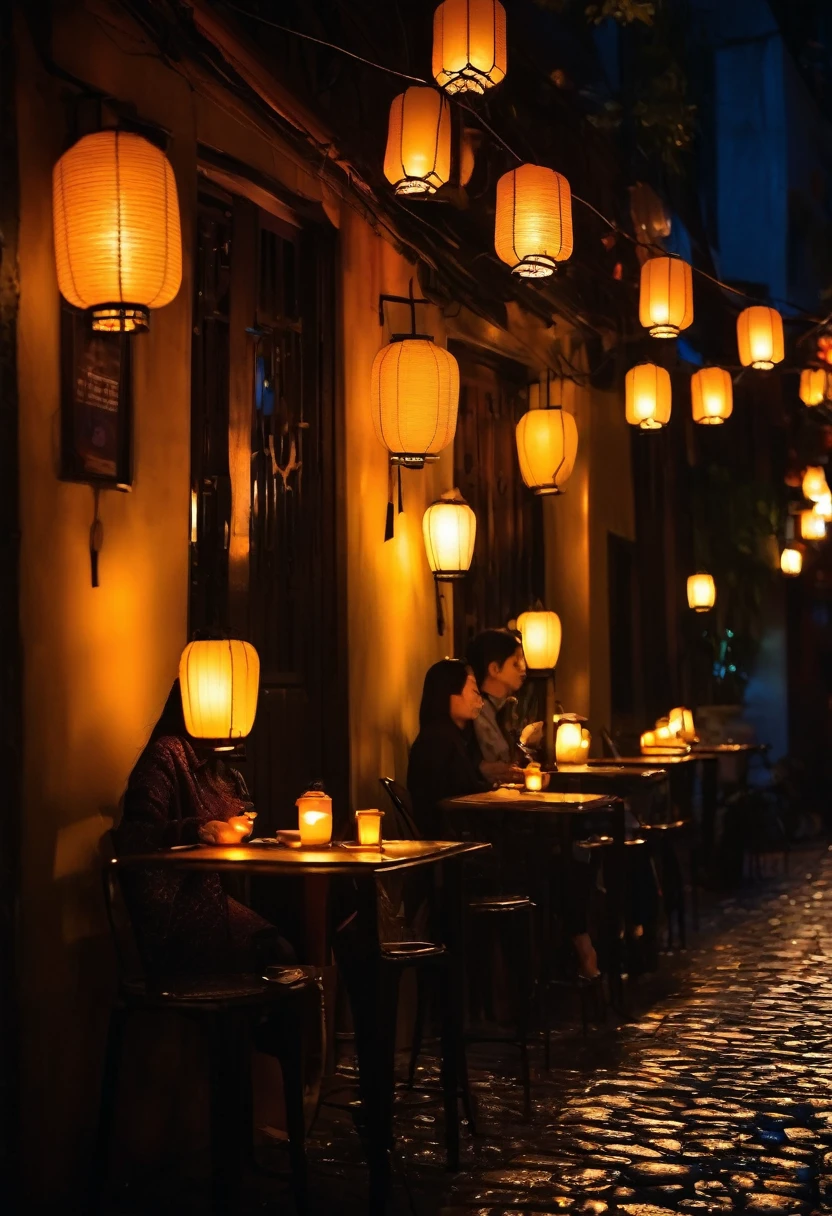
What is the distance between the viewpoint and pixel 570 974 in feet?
38.1

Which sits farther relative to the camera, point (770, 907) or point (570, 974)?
point (770, 907)

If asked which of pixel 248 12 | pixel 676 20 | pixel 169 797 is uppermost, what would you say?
pixel 676 20

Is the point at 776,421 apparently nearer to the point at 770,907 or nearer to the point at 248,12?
the point at 770,907

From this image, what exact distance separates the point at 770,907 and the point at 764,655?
10.1 meters

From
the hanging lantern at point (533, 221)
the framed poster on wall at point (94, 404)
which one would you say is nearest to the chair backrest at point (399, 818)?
the framed poster on wall at point (94, 404)

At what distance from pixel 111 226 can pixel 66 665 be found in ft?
6.37

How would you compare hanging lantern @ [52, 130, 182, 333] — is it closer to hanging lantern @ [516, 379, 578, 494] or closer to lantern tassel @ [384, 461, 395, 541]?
lantern tassel @ [384, 461, 395, 541]

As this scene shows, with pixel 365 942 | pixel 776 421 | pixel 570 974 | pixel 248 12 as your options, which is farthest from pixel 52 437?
pixel 776 421

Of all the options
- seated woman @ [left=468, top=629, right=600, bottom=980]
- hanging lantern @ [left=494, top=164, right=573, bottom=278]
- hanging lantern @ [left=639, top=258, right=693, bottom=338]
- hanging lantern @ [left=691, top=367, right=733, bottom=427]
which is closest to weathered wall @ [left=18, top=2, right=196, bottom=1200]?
hanging lantern @ [left=494, top=164, right=573, bottom=278]

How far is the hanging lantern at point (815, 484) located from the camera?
23.4 metres

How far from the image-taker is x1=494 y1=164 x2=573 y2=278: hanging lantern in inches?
426

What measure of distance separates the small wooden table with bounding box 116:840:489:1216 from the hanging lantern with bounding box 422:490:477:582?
170 inches

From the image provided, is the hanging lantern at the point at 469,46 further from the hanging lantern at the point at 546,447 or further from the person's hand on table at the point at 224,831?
the person's hand on table at the point at 224,831

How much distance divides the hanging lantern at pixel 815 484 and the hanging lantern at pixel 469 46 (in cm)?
1419
